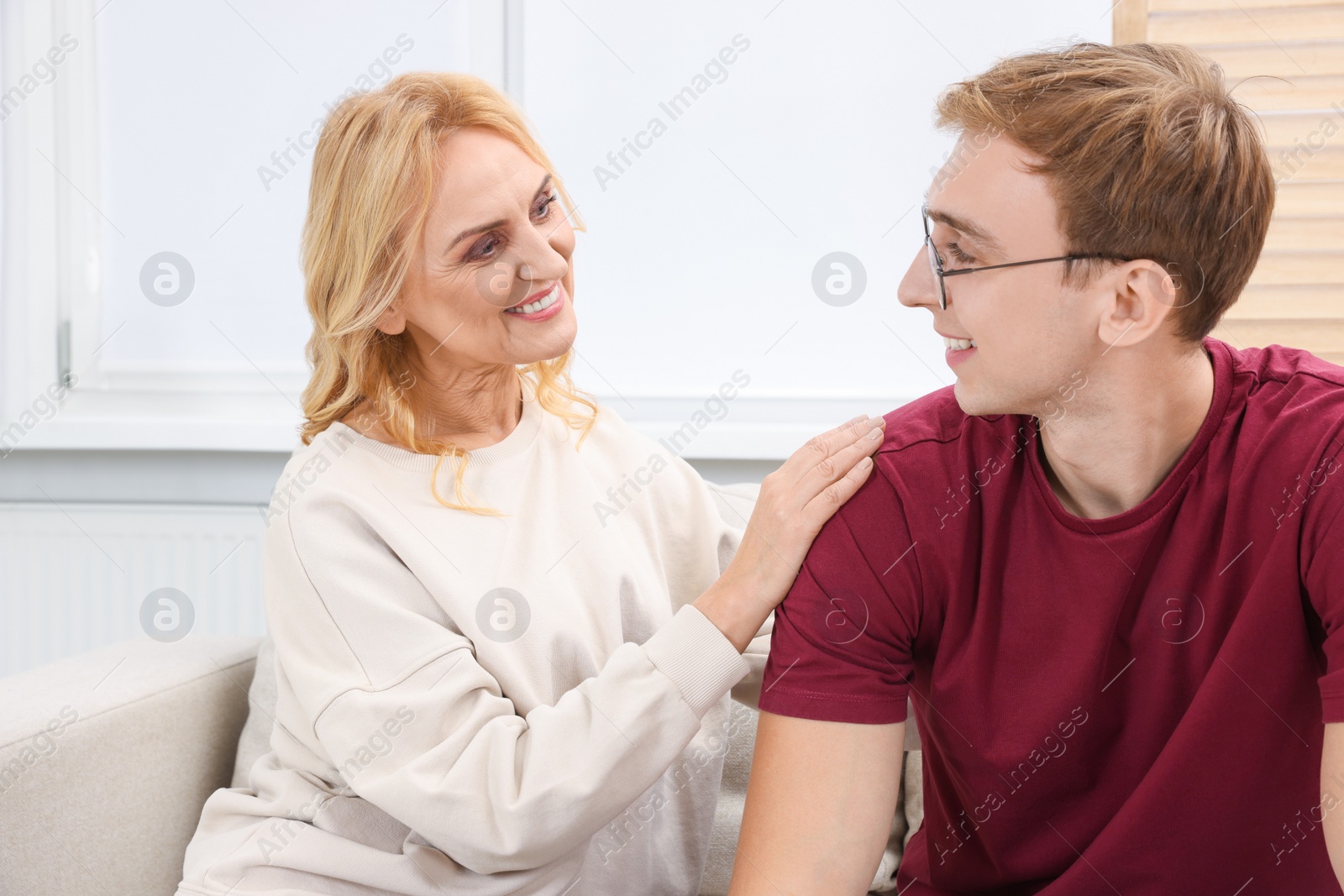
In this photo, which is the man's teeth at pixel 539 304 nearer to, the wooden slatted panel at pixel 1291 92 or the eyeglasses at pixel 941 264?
the eyeglasses at pixel 941 264

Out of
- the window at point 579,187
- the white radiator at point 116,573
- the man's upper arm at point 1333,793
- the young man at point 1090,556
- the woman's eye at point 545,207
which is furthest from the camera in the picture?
the white radiator at point 116,573

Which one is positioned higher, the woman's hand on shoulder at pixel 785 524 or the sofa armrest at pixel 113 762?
the woman's hand on shoulder at pixel 785 524

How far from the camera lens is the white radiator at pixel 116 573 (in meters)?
2.45

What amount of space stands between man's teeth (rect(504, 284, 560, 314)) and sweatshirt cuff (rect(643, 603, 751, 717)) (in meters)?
0.43

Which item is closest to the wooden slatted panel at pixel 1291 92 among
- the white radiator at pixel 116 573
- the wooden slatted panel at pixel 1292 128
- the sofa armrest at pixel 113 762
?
the wooden slatted panel at pixel 1292 128

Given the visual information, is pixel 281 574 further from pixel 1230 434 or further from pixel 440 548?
pixel 1230 434

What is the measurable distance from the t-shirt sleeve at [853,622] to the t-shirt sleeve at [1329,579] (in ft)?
1.15

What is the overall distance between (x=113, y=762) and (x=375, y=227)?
31.2 inches

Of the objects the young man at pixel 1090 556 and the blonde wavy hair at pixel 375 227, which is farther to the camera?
the blonde wavy hair at pixel 375 227

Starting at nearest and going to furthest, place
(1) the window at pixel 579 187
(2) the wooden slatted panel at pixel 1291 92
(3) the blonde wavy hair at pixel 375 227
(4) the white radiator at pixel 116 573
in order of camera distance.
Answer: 1. (3) the blonde wavy hair at pixel 375 227
2. (2) the wooden slatted panel at pixel 1291 92
3. (1) the window at pixel 579 187
4. (4) the white radiator at pixel 116 573

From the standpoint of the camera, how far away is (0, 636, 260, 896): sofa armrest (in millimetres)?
1309

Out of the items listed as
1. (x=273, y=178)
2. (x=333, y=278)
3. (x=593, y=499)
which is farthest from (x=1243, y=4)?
(x=273, y=178)

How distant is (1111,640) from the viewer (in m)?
1.05

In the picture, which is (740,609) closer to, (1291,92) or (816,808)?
(816,808)
